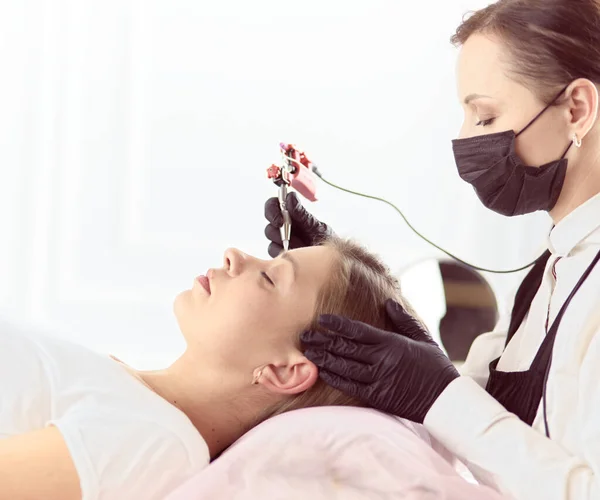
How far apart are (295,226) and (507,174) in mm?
571

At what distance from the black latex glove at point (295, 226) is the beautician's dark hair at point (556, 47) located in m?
0.62

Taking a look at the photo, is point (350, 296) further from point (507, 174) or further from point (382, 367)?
point (507, 174)

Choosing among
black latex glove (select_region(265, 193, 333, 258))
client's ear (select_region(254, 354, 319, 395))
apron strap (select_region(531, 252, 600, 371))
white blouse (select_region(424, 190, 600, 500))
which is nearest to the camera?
white blouse (select_region(424, 190, 600, 500))

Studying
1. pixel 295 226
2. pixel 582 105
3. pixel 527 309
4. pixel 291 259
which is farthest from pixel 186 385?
pixel 582 105

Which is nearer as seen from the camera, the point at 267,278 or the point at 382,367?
the point at 382,367

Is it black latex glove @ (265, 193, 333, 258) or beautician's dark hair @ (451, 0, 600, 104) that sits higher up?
beautician's dark hair @ (451, 0, 600, 104)

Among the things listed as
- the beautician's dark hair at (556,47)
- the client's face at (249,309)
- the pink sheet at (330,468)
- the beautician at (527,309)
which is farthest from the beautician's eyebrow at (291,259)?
the beautician's dark hair at (556,47)

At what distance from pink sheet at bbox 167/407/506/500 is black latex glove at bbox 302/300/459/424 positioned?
0.30 feet

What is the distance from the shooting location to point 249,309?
1582mm

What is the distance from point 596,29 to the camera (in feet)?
5.20

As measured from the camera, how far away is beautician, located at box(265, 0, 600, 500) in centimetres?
135

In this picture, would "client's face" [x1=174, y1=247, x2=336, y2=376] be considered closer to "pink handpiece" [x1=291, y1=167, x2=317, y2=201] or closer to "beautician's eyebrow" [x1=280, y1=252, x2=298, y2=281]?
"beautician's eyebrow" [x1=280, y1=252, x2=298, y2=281]

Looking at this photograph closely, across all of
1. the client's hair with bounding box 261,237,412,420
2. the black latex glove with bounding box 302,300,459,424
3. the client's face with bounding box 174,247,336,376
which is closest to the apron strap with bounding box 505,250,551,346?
the client's hair with bounding box 261,237,412,420

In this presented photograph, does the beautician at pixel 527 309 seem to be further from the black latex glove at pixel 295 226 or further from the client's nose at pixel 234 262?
the black latex glove at pixel 295 226
